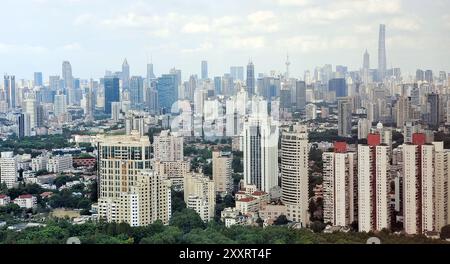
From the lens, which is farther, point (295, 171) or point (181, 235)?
point (295, 171)

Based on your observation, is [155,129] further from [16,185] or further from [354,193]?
[354,193]

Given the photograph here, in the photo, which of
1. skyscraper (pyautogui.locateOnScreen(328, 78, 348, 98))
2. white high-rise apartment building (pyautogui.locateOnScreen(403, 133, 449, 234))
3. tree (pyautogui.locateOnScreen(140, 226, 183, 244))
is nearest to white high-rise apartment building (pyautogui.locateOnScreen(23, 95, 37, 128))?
tree (pyautogui.locateOnScreen(140, 226, 183, 244))

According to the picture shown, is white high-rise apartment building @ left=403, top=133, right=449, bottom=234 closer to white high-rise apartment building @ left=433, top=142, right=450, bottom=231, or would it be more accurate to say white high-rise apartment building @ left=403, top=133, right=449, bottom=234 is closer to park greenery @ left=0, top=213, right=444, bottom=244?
white high-rise apartment building @ left=433, top=142, right=450, bottom=231

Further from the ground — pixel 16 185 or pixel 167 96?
pixel 167 96

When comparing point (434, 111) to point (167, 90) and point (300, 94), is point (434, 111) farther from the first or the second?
point (167, 90)

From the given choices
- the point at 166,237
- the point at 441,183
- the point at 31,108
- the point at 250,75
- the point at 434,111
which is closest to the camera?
the point at 166,237

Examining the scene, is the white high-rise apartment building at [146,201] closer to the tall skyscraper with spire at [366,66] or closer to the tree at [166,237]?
the tree at [166,237]

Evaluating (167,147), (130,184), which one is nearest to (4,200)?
(130,184)
